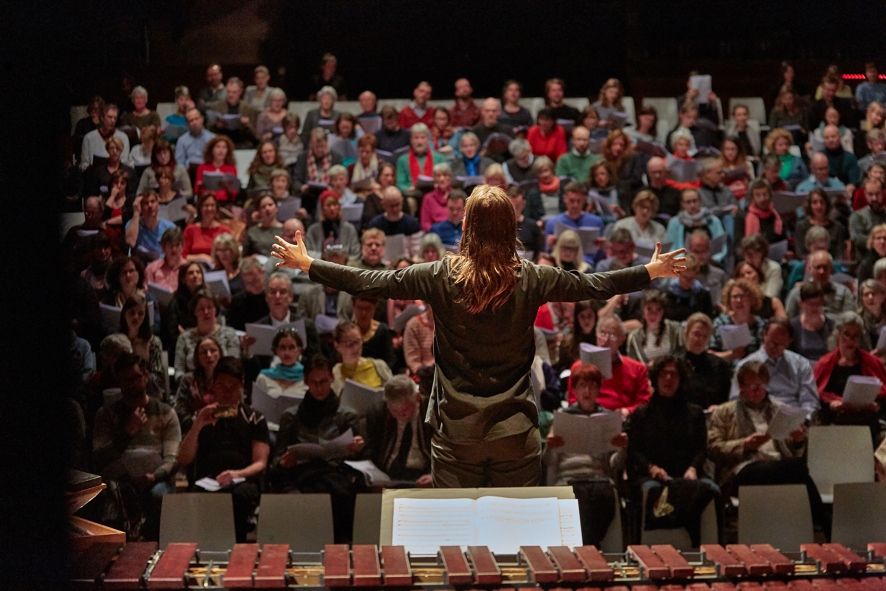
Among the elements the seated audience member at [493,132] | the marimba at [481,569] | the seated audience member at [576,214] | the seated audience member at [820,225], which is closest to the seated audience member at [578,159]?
the seated audience member at [493,132]

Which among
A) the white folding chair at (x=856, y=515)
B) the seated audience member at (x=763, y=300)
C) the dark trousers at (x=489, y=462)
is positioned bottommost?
the white folding chair at (x=856, y=515)

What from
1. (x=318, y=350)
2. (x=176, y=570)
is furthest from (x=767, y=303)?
(x=176, y=570)

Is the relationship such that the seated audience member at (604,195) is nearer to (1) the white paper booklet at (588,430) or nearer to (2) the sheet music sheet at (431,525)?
(1) the white paper booklet at (588,430)

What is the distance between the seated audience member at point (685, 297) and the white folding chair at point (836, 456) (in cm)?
150

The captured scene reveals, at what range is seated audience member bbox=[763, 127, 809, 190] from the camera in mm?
9094

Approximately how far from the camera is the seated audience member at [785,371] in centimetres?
616

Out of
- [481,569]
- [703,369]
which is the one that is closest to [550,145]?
[703,369]

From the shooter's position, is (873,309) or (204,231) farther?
(204,231)

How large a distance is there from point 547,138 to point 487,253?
614 cm

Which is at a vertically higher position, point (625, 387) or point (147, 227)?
point (147, 227)

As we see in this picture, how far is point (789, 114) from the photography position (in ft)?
33.5

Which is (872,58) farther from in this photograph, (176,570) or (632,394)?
(176,570)

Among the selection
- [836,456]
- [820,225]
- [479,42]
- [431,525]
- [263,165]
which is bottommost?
[836,456]

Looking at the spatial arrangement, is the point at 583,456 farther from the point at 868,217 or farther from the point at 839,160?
the point at 839,160
